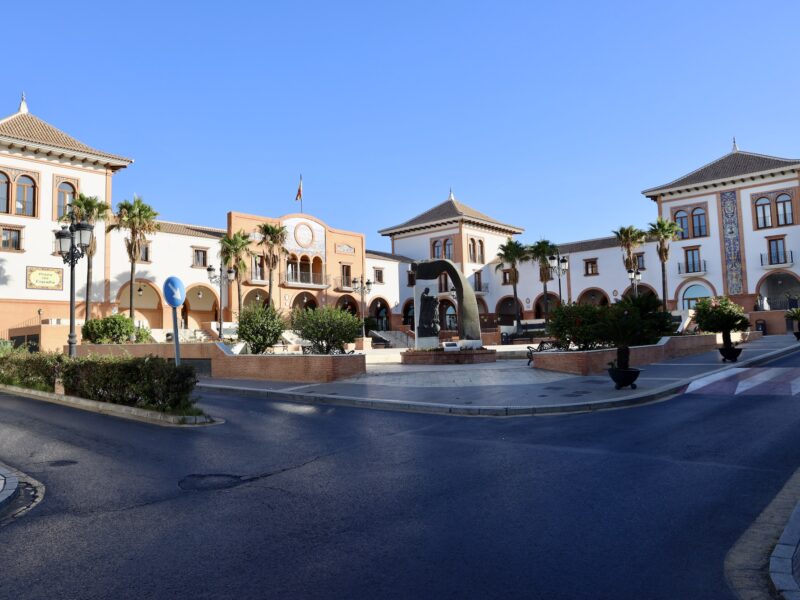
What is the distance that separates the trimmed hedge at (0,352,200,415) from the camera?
1044cm

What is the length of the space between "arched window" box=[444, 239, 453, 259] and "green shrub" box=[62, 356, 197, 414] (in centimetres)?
4501

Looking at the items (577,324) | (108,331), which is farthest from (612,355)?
(108,331)

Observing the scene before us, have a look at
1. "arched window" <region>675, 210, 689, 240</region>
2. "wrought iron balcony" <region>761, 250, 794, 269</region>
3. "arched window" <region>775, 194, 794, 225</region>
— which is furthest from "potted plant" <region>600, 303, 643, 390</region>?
"arched window" <region>675, 210, 689, 240</region>

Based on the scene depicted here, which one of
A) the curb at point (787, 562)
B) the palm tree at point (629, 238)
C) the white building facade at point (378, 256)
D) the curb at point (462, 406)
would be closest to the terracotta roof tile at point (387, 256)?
the white building facade at point (378, 256)

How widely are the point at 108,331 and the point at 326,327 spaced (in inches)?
569

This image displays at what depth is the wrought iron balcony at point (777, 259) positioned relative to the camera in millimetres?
43500

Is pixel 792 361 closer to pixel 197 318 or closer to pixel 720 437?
pixel 720 437

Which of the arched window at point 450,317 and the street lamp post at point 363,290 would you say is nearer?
the street lamp post at point 363,290

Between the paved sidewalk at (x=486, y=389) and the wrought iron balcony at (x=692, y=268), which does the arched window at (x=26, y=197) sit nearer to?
the paved sidewalk at (x=486, y=389)

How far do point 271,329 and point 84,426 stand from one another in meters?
9.22

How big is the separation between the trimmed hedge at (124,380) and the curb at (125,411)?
15 centimetres

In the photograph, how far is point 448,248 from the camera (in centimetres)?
5631

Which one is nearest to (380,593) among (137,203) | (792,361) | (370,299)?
(792,361)

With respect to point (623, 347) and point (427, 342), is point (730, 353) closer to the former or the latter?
point (623, 347)
